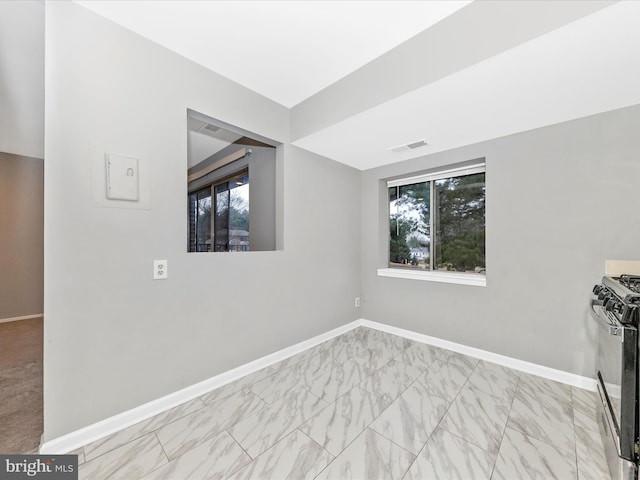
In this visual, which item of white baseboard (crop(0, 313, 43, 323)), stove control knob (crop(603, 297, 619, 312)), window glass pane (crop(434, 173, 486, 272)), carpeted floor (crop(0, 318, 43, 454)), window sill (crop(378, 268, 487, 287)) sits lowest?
white baseboard (crop(0, 313, 43, 323))

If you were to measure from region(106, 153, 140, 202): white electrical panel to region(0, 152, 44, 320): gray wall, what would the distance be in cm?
414

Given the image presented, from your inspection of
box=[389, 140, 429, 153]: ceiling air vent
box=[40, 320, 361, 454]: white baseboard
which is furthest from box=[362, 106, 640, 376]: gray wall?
box=[40, 320, 361, 454]: white baseboard

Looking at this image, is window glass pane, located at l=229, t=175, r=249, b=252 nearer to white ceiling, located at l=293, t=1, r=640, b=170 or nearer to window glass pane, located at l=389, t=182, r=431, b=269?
white ceiling, located at l=293, t=1, r=640, b=170

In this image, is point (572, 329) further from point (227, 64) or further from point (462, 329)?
point (227, 64)

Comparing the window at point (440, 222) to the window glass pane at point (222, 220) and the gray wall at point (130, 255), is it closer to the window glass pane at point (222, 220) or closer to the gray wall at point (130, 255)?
the gray wall at point (130, 255)

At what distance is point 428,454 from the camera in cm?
144

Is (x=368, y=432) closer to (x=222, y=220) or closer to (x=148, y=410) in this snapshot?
(x=148, y=410)

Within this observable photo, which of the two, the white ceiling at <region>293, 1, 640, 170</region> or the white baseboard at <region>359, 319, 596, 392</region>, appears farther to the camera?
the white baseboard at <region>359, 319, 596, 392</region>

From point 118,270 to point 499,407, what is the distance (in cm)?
274

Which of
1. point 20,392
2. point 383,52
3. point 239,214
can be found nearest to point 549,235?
point 383,52

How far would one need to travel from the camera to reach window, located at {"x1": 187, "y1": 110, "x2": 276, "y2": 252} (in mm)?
2570

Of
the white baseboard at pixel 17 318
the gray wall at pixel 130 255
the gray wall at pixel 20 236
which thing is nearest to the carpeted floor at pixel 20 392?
the gray wall at pixel 130 255

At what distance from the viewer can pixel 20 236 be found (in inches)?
171

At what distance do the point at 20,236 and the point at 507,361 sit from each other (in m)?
7.11
